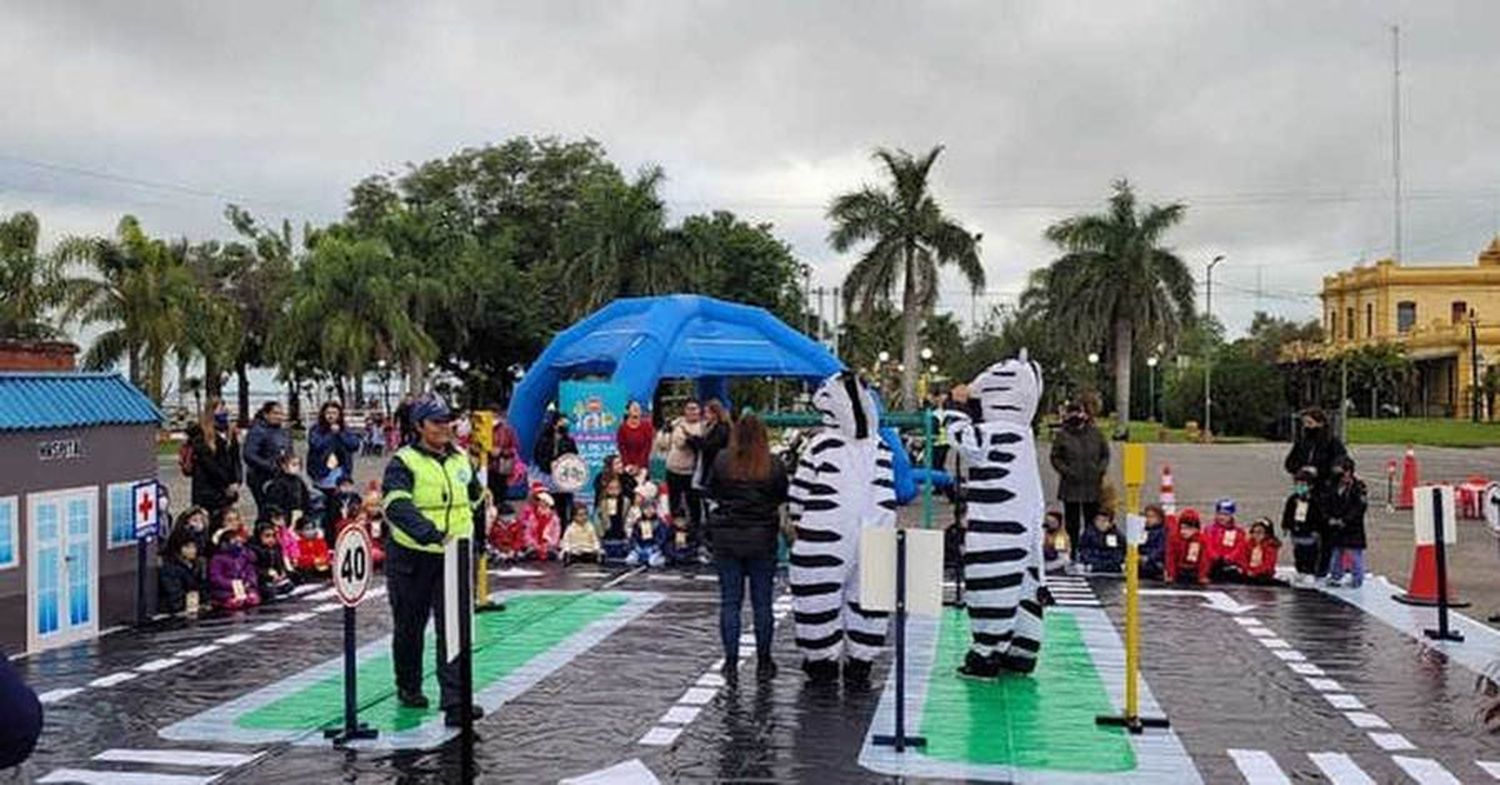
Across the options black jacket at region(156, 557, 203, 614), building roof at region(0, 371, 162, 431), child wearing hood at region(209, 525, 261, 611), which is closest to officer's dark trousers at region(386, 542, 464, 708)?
building roof at region(0, 371, 162, 431)

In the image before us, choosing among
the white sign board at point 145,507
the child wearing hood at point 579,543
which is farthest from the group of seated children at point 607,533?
the white sign board at point 145,507

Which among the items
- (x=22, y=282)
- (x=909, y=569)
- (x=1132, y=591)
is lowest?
(x=1132, y=591)

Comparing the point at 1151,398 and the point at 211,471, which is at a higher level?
the point at 1151,398

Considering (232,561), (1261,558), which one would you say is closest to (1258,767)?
(1261,558)

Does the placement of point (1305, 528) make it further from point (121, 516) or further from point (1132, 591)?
point (121, 516)

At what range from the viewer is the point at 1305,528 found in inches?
569

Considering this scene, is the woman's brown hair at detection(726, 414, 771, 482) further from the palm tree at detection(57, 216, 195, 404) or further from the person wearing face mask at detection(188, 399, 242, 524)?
the palm tree at detection(57, 216, 195, 404)

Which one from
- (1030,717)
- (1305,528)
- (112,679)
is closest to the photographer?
(1030,717)

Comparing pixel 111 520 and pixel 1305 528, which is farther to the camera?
pixel 1305 528

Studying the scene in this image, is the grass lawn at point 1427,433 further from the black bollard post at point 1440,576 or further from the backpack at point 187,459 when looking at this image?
the backpack at point 187,459

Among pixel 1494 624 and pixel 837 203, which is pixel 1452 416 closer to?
pixel 837 203

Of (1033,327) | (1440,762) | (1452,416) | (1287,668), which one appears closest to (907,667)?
(1287,668)

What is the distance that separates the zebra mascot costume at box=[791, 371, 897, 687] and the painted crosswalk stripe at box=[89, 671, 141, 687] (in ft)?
14.0

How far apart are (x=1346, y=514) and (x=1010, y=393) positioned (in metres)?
6.06
